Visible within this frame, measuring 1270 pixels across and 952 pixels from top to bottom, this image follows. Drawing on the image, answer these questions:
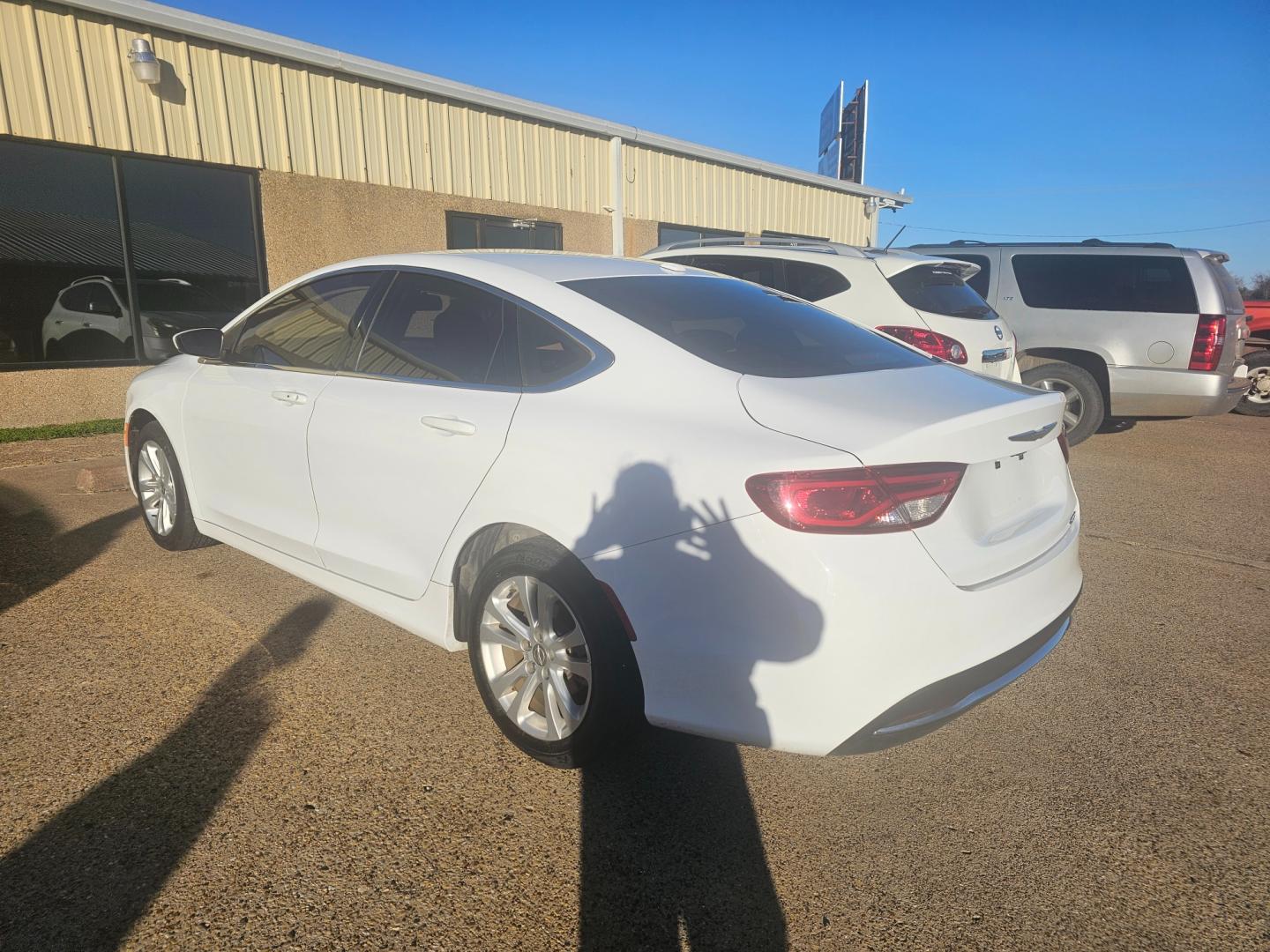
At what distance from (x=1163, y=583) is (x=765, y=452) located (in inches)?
135

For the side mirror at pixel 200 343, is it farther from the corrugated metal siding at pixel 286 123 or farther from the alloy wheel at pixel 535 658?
the corrugated metal siding at pixel 286 123

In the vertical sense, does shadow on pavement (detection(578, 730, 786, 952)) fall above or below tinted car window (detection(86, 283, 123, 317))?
below

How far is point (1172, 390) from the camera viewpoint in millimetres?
7535

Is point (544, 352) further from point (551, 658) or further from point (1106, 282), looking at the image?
point (1106, 282)

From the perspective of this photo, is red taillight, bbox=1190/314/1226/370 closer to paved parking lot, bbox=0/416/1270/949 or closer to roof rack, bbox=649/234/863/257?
roof rack, bbox=649/234/863/257

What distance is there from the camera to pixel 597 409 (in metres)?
2.46

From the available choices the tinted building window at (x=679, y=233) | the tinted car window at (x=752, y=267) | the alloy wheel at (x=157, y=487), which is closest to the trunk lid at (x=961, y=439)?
the alloy wheel at (x=157, y=487)

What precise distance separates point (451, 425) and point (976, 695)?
1797 millimetres

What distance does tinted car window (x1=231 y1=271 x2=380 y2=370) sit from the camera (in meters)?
3.45

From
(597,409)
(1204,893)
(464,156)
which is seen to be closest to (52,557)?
(597,409)

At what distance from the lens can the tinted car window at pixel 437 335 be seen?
113 inches

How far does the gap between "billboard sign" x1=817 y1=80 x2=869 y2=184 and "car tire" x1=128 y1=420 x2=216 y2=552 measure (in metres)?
24.2

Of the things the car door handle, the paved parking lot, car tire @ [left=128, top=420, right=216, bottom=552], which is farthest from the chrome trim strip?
car tire @ [left=128, top=420, right=216, bottom=552]

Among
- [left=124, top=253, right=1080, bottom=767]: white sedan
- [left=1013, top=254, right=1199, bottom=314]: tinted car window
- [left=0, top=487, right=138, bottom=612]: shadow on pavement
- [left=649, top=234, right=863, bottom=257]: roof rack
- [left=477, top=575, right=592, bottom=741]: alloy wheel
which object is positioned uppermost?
[left=649, top=234, right=863, bottom=257]: roof rack
